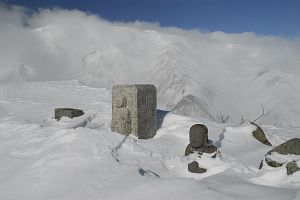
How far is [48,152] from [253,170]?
20.6 ft

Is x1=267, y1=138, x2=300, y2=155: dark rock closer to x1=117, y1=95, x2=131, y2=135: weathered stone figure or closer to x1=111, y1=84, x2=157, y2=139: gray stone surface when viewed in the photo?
x1=111, y1=84, x2=157, y2=139: gray stone surface

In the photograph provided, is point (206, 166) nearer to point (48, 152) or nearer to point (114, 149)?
point (114, 149)

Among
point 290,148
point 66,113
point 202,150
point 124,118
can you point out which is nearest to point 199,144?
point 202,150

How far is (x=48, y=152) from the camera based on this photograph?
37.7ft

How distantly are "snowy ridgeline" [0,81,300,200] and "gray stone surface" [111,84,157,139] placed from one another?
1.74 ft

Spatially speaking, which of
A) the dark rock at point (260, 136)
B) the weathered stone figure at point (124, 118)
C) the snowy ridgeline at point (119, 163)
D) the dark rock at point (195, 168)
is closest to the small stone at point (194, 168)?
the dark rock at point (195, 168)

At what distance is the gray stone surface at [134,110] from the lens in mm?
14438

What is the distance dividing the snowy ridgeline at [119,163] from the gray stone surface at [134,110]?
53cm

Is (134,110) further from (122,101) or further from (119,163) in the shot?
(119,163)

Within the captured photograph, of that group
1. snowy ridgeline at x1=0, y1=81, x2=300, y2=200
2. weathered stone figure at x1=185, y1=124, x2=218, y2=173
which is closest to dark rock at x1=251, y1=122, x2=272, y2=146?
snowy ridgeline at x1=0, y1=81, x2=300, y2=200

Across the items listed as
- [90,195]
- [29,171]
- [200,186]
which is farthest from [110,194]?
[29,171]

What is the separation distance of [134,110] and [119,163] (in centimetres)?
424

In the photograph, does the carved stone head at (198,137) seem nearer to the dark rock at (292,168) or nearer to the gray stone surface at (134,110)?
the gray stone surface at (134,110)

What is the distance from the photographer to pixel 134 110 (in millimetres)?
14469
